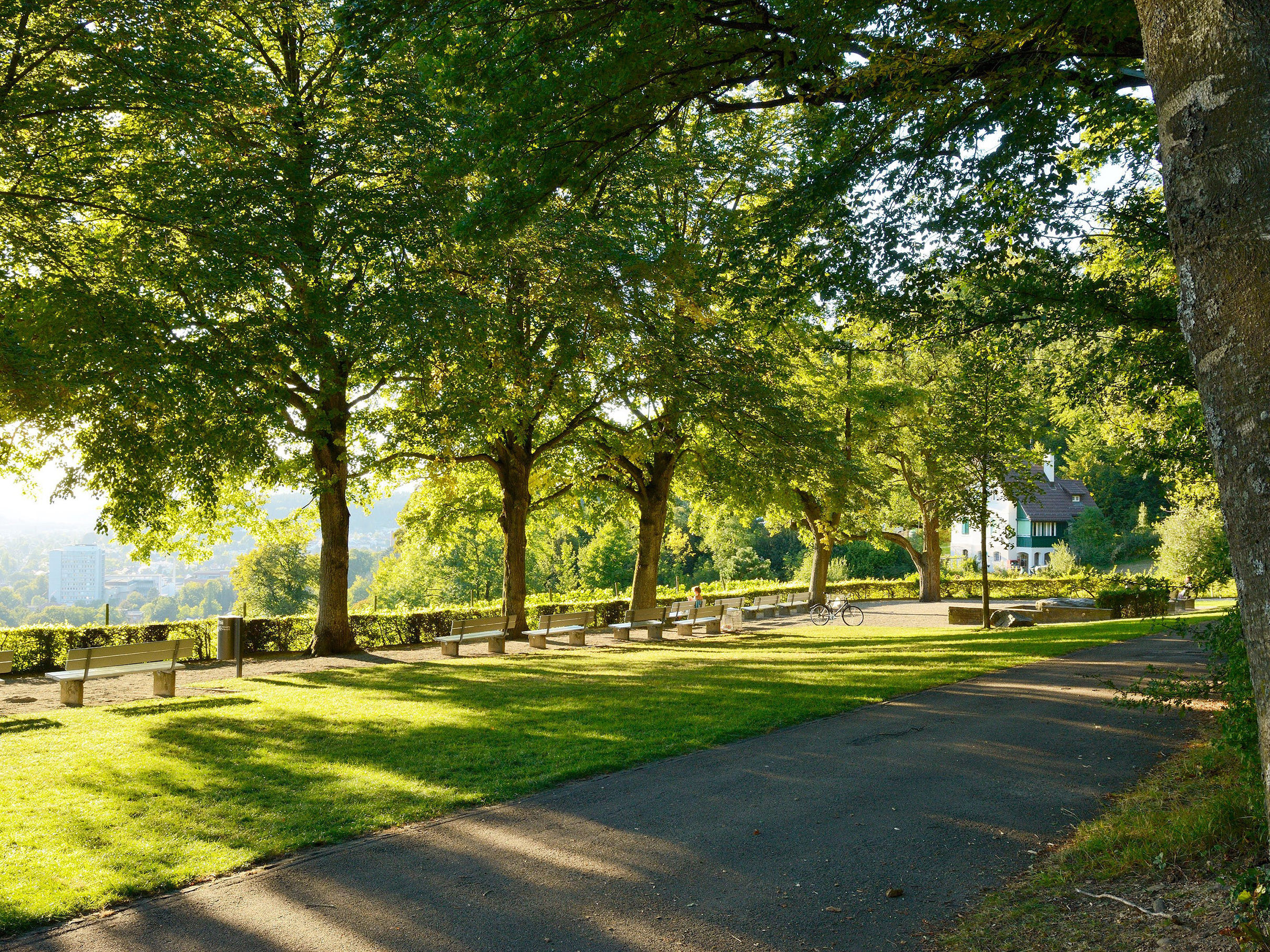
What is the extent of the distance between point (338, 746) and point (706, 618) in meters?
18.4

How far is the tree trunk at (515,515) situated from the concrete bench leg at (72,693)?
1062 centimetres

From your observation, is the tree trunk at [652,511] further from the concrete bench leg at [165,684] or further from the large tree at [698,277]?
the concrete bench leg at [165,684]

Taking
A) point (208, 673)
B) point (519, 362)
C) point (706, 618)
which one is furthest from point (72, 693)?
point (706, 618)

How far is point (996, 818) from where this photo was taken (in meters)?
6.36

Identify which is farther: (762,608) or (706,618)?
(762,608)

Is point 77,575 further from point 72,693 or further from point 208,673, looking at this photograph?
point 72,693

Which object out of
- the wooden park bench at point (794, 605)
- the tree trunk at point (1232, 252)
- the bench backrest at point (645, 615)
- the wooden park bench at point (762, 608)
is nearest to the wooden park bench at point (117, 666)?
the bench backrest at point (645, 615)

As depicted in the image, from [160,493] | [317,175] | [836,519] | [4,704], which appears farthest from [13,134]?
[836,519]

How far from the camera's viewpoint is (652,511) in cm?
2527

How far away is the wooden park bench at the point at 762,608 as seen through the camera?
31359 mm

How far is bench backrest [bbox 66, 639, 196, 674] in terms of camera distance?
500 inches

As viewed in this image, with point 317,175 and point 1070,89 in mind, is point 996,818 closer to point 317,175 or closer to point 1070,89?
point 1070,89

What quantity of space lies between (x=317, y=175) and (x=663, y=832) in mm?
13528

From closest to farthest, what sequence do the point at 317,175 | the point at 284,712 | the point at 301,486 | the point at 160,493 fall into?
the point at 284,712 → the point at 160,493 → the point at 317,175 → the point at 301,486
